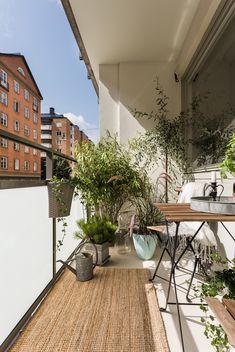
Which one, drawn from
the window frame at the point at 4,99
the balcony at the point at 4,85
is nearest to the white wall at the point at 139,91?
the balcony at the point at 4,85

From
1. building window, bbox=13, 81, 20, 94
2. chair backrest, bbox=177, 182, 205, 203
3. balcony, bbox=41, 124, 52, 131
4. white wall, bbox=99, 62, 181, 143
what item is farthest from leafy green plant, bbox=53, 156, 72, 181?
balcony, bbox=41, 124, 52, 131

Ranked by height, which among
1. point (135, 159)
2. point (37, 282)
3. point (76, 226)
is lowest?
A: point (37, 282)

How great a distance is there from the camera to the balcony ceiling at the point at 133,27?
2761mm

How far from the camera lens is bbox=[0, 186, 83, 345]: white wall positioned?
4.83 feet

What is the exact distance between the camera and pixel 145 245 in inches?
111

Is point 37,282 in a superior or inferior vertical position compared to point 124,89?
inferior

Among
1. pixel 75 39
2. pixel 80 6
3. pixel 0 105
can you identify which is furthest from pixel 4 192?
pixel 0 105

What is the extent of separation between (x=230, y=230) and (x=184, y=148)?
72.6 inches

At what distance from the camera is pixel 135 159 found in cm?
390

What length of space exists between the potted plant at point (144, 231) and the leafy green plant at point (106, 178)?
0.35 m

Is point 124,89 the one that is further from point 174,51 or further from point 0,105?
point 0,105

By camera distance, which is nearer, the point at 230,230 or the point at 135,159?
the point at 230,230

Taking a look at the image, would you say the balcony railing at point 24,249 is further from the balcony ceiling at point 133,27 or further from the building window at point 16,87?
the building window at point 16,87

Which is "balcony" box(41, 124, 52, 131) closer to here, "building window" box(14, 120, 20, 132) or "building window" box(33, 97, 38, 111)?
"building window" box(33, 97, 38, 111)
